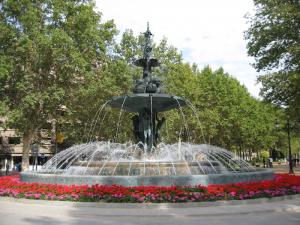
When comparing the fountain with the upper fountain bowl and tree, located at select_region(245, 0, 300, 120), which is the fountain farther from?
tree, located at select_region(245, 0, 300, 120)

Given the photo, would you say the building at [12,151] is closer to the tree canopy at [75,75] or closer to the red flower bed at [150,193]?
the tree canopy at [75,75]

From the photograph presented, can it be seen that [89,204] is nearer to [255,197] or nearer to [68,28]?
[255,197]

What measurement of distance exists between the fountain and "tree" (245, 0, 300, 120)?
7.24 m

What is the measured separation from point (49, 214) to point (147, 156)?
292 inches

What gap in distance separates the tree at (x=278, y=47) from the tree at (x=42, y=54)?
42.5 feet

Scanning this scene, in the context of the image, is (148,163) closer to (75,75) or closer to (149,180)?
(149,180)

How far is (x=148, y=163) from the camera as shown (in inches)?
535

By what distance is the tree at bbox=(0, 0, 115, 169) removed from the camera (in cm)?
2947

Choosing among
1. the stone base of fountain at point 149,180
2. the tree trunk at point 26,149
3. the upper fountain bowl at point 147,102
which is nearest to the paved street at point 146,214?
the stone base of fountain at point 149,180

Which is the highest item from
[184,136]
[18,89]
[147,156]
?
[18,89]

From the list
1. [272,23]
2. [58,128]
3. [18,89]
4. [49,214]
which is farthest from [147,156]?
[58,128]

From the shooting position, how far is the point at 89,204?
1074 centimetres

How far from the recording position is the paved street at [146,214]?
28.8 ft

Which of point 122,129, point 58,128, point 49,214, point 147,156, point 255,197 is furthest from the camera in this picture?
point 58,128
